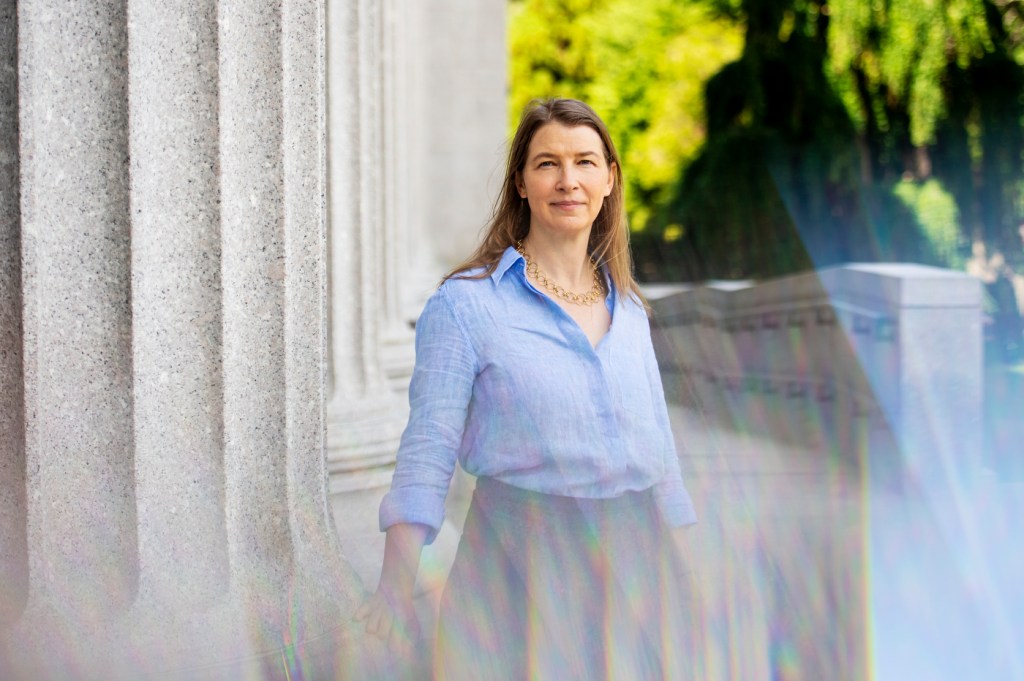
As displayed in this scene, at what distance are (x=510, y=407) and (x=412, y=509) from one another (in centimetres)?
34

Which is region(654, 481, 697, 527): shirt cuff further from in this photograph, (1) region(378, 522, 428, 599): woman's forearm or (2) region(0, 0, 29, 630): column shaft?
(2) region(0, 0, 29, 630): column shaft

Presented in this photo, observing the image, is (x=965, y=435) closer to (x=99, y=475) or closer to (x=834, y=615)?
(x=834, y=615)

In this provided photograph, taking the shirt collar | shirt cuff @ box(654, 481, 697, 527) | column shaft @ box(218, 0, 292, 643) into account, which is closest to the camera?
the shirt collar

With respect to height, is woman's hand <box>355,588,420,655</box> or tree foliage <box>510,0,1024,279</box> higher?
tree foliage <box>510,0,1024,279</box>

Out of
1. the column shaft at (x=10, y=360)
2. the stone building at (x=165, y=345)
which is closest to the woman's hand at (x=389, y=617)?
the stone building at (x=165, y=345)

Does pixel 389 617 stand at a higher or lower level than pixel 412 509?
lower

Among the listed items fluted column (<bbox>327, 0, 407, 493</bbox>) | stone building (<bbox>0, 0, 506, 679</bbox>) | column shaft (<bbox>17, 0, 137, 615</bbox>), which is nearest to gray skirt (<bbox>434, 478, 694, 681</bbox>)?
stone building (<bbox>0, 0, 506, 679</bbox>)

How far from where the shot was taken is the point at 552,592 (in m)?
2.52

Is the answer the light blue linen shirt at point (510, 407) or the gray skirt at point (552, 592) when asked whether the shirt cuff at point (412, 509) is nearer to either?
the light blue linen shirt at point (510, 407)

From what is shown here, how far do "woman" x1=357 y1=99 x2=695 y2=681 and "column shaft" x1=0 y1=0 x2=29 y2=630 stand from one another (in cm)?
107

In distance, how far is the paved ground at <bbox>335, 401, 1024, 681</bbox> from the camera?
3.98 meters

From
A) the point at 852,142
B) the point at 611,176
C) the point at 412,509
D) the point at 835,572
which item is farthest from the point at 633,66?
the point at 412,509

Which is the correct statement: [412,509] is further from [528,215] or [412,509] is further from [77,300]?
[77,300]

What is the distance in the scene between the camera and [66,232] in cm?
282
